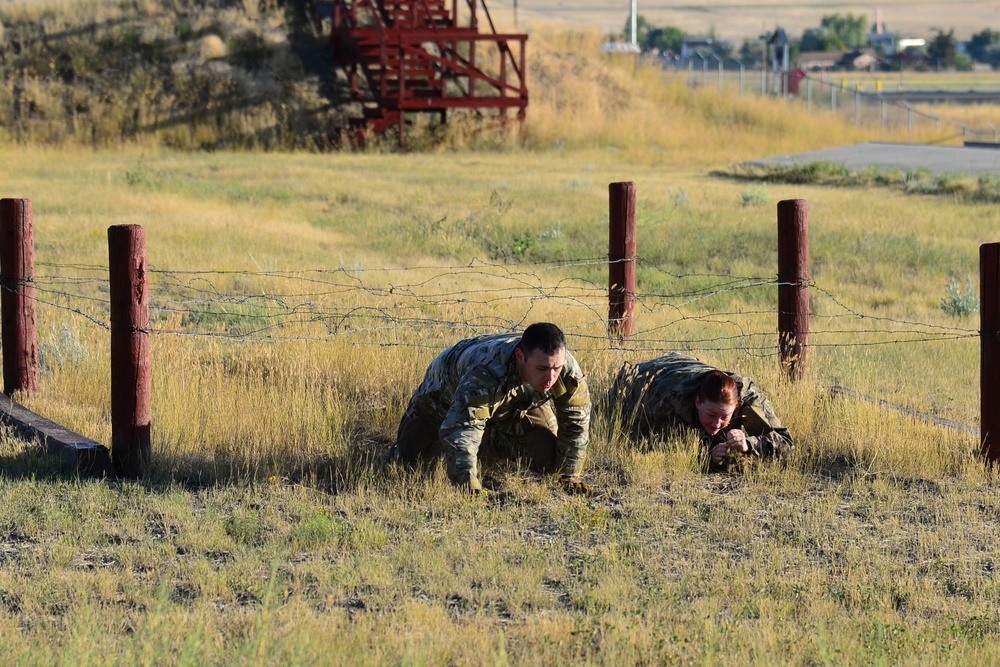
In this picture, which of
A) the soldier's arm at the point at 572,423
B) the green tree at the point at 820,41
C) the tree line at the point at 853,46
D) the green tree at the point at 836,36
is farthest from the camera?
the green tree at the point at 836,36

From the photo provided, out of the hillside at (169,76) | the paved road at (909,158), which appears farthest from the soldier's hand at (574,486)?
the hillside at (169,76)

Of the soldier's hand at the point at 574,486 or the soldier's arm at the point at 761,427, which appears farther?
the soldier's arm at the point at 761,427

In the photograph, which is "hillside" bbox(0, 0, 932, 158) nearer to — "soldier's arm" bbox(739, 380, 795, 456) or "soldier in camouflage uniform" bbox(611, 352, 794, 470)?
"soldier in camouflage uniform" bbox(611, 352, 794, 470)

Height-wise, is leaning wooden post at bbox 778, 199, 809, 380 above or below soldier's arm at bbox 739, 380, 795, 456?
above

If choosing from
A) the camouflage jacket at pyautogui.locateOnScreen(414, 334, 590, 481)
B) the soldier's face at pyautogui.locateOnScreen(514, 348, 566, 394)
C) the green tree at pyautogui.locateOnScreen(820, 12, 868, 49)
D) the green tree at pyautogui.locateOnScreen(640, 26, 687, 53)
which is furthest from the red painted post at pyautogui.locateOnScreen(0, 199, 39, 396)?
the green tree at pyautogui.locateOnScreen(820, 12, 868, 49)

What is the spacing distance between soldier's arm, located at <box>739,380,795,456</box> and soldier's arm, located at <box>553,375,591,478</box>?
3.22 feet

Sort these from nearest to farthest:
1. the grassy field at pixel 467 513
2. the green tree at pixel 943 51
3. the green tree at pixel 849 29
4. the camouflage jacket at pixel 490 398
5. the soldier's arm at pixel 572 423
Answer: the grassy field at pixel 467 513 → the camouflage jacket at pixel 490 398 → the soldier's arm at pixel 572 423 → the green tree at pixel 943 51 → the green tree at pixel 849 29

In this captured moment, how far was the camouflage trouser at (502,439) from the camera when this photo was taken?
6.80 metres

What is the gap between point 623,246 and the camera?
9070 mm

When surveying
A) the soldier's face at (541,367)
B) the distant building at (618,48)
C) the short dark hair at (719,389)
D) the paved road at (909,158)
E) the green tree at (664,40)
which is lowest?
the short dark hair at (719,389)

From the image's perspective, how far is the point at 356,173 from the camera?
914 inches

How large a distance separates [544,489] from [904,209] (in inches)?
496

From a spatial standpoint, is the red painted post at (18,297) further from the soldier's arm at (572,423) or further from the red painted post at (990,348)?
the red painted post at (990,348)

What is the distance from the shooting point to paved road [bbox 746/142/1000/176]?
75.5 ft
